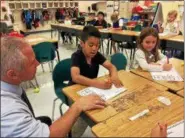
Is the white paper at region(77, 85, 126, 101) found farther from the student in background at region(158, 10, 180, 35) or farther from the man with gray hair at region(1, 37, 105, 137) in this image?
the student in background at region(158, 10, 180, 35)

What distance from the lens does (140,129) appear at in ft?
3.13

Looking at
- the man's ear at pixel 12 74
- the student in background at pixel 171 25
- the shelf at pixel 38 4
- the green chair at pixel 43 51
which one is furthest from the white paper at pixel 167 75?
the shelf at pixel 38 4

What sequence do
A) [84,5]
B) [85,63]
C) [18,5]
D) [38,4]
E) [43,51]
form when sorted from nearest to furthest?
[85,63] < [43,51] < [18,5] < [38,4] < [84,5]

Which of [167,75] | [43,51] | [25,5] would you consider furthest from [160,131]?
[25,5]

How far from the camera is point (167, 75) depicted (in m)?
1.70

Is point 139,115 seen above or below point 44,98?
above

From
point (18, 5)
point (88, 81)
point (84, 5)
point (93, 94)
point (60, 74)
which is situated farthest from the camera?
point (84, 5)

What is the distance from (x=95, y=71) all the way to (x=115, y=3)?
329 inches

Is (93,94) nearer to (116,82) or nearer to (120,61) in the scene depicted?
(116,82)

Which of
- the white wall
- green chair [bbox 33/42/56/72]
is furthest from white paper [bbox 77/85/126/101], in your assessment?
the white wall

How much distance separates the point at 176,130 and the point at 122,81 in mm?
699

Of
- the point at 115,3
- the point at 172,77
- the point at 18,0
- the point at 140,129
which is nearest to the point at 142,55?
the point at 172,77

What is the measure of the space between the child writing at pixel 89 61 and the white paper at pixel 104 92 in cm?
5

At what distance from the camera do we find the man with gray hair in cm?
72
